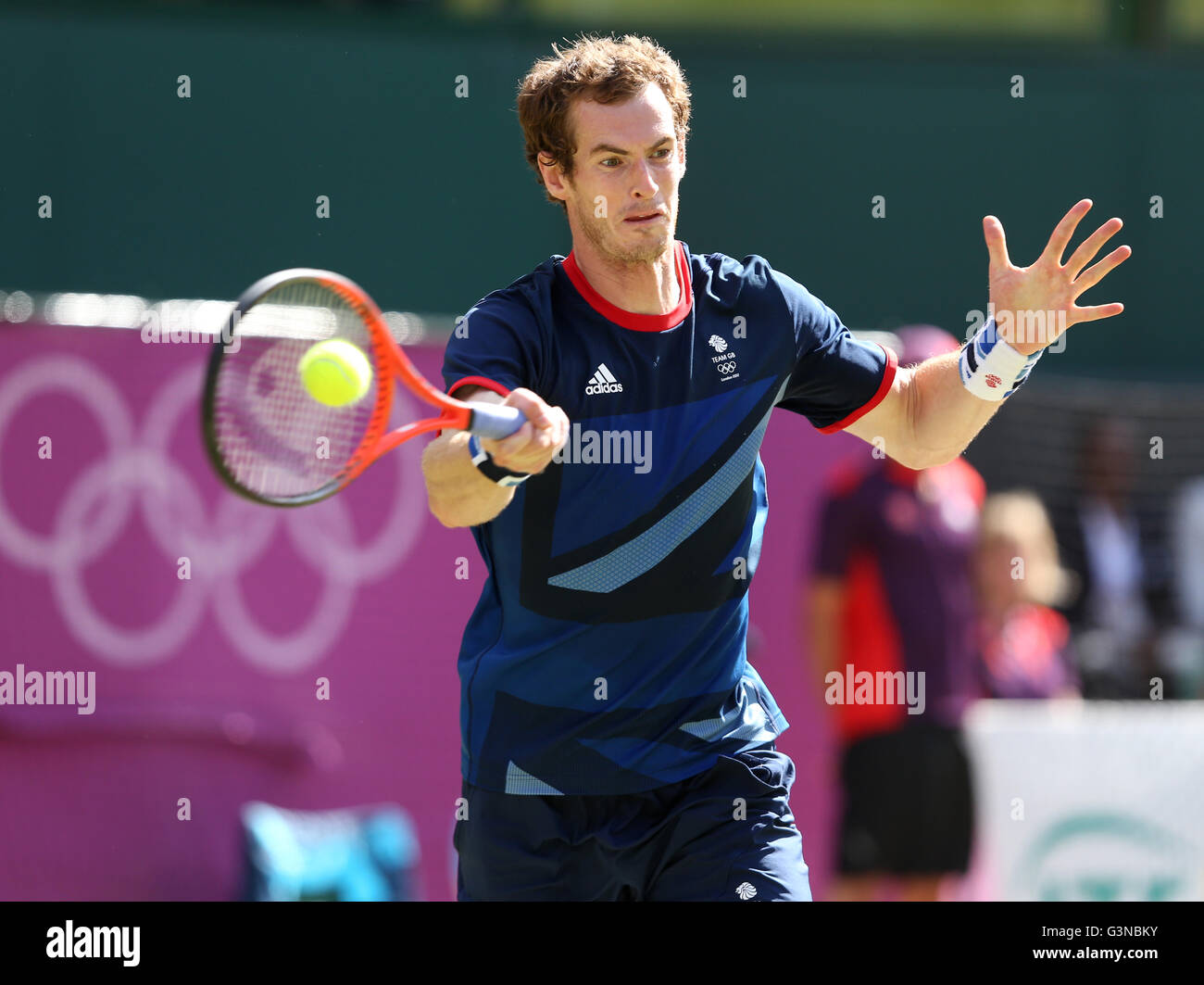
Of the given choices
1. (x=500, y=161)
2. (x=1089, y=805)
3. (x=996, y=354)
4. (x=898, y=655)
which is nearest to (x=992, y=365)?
(x=996, y=354)

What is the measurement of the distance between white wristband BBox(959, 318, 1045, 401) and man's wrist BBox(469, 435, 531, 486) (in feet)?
3.96

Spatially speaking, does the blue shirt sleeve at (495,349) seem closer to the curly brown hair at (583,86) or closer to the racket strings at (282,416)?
the racket strings at (282,416)

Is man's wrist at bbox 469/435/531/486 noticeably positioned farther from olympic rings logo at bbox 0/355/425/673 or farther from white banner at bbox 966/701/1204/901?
white banner at bbox 966/701/1204/901

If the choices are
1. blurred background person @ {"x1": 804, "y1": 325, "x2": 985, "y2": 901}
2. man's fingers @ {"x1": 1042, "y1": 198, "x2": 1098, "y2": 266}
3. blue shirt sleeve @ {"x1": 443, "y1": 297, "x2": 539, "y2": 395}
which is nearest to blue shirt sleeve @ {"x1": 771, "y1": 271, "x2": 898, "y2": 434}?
man's fingers @ {"x1": 1042, "y1": 198, "x2": 1098, "y2": 266}

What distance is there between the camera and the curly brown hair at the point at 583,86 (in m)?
3.73

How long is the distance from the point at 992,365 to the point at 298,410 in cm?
156

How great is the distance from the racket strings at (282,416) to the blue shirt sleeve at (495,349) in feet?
0.72

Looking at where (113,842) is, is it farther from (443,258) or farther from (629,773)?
(443,258)

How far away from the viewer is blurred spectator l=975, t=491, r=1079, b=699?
284 inches

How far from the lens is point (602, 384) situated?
3619mm

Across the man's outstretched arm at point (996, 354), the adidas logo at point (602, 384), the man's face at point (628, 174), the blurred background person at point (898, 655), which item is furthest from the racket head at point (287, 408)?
the blurred background person at point (898, 655)
